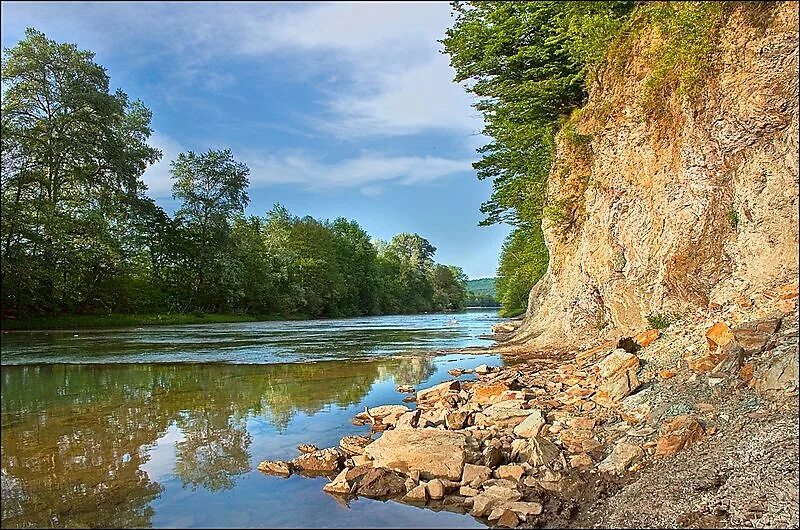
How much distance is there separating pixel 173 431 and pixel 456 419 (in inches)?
189

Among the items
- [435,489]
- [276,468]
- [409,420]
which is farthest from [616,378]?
[276,468]

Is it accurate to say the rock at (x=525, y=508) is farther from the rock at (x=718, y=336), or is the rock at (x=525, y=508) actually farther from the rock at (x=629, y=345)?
the rock at (x=629, y=345)

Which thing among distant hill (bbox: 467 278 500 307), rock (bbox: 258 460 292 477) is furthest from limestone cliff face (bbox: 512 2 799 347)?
distant hill (bbox: 467 278 500 307)

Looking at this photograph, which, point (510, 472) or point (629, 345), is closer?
point (510, 472)

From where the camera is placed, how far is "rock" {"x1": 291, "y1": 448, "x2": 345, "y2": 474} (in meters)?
7.66

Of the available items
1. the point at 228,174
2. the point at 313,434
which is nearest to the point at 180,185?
the point at 228,174

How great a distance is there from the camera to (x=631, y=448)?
711cm

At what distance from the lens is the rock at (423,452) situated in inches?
275

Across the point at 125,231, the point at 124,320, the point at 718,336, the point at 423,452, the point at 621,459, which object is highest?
the point at 125,231

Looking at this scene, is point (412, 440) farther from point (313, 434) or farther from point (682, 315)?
point (682, 315)

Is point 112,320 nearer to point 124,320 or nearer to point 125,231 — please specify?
point 124,320

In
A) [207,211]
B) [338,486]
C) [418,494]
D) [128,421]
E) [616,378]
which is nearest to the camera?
[418,494]

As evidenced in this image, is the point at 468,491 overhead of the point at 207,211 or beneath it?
beneath

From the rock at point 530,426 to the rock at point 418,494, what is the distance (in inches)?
86.5
